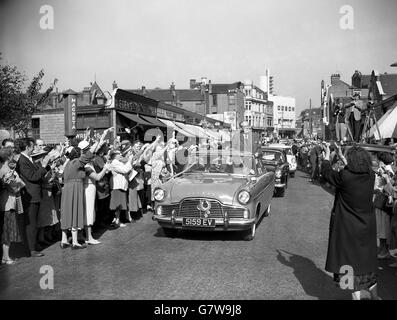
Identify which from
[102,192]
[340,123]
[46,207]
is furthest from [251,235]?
[46,207]

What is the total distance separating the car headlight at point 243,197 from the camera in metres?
7.14

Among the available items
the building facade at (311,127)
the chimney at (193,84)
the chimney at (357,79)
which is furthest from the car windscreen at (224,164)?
the chimney at (193,84)

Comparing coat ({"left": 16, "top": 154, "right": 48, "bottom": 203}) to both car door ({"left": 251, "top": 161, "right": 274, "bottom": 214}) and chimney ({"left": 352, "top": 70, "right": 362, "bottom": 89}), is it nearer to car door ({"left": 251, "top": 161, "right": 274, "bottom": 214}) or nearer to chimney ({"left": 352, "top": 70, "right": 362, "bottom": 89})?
car door ({"left": 251, "top": 161, "right": 274, "bottom": 214})

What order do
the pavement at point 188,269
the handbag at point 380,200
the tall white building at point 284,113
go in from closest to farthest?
the pavement at point 188,269 < the handbag at point 380,200 < the tall white building at point 284,113

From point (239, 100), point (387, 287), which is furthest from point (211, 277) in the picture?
point (239, 100)

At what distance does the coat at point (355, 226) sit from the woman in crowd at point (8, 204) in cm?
447

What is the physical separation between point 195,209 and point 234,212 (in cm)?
69

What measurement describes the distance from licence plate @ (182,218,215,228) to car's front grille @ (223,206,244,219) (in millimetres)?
302

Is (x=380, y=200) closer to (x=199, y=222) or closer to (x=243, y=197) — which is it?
(x=243, y=197)

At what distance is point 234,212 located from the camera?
709 cm

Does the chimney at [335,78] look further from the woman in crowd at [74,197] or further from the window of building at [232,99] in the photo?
the woman in crowd at [74,197]
